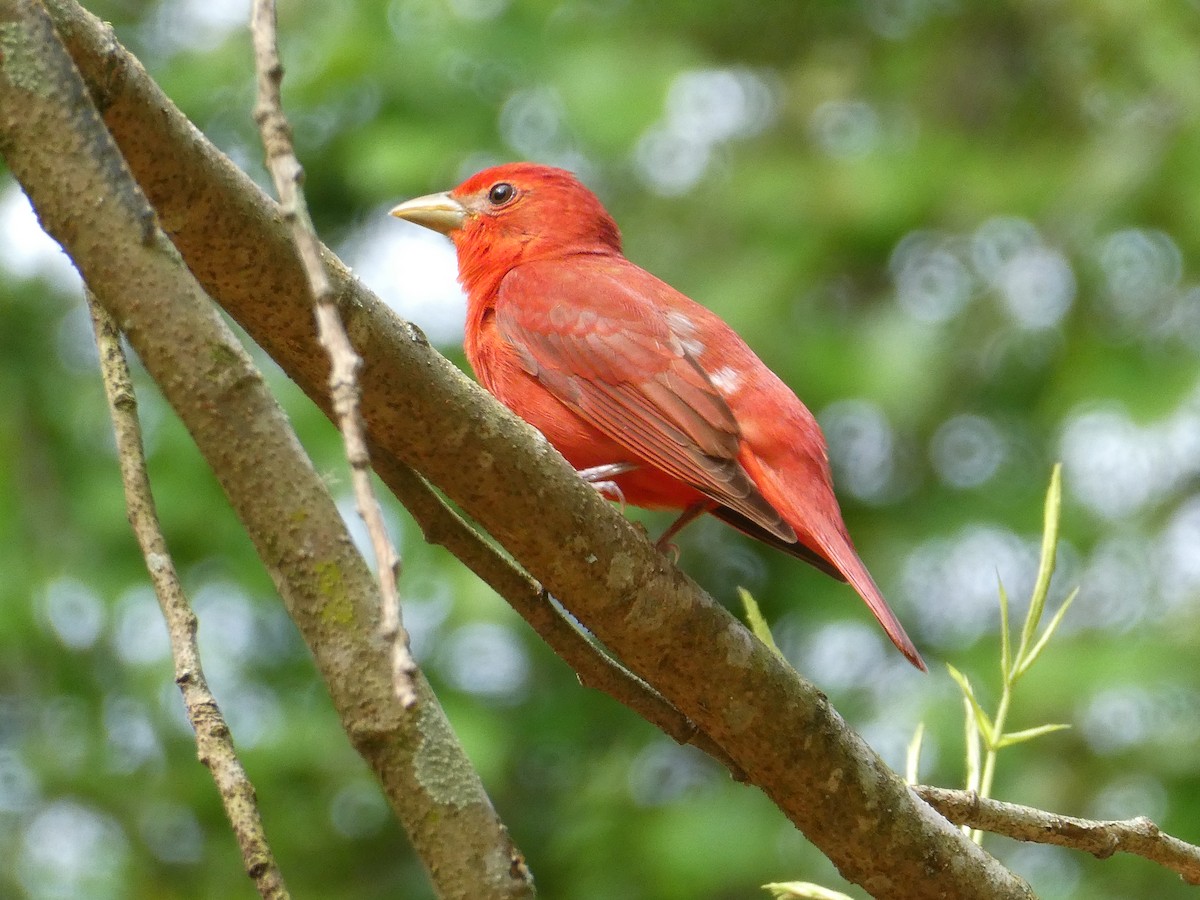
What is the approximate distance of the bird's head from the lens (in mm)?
4602

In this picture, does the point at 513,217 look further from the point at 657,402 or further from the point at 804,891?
the point at 804,891

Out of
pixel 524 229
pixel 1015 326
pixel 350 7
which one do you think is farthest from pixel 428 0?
pixel 1015 326

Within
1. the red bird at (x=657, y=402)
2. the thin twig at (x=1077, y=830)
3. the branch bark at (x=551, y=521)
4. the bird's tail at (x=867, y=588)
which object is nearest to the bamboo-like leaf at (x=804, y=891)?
the branch bark at (x=551, y=521)

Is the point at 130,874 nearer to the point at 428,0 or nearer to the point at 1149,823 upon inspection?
the point at 428,0

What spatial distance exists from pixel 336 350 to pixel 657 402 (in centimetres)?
228

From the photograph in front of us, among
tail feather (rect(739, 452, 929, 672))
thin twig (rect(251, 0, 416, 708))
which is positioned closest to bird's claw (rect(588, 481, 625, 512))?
tail feather (rect(739, 452, 929, 672))

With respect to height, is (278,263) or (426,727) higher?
(278,263)

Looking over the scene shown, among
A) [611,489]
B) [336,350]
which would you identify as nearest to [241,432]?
[336,350]

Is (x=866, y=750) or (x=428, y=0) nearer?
(x=866, y=750)

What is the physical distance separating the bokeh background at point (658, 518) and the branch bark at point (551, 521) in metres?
2.95

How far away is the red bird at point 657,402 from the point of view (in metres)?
3.48

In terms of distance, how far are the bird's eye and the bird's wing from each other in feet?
1.80

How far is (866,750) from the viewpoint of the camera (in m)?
2.58

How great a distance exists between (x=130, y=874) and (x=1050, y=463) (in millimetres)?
4137
